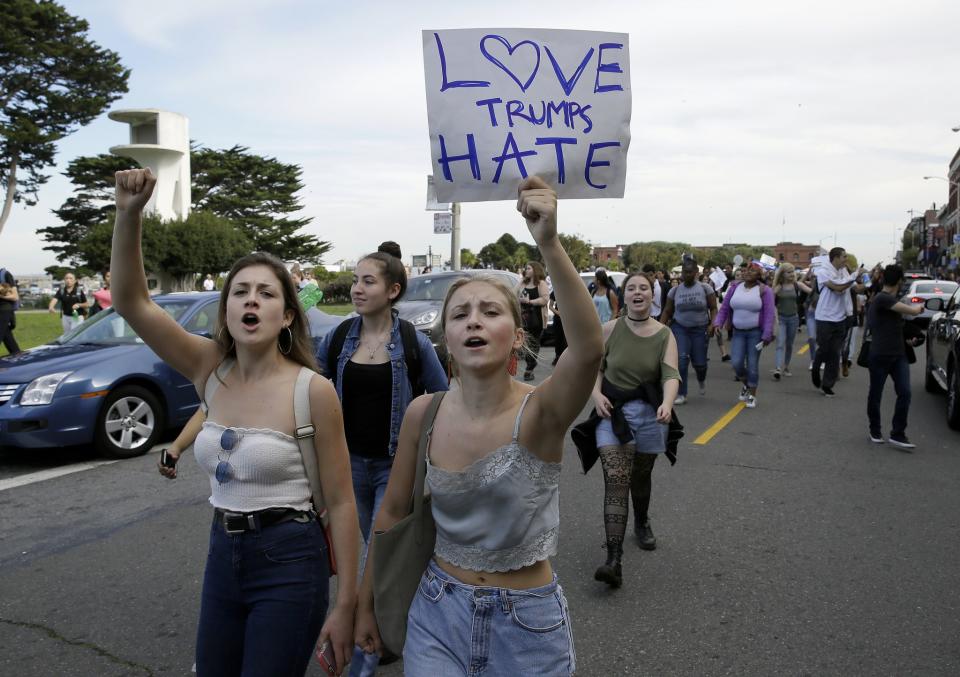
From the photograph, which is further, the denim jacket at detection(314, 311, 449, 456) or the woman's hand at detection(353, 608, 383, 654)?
the denim jacket at detection(314, 311, 449, 456)

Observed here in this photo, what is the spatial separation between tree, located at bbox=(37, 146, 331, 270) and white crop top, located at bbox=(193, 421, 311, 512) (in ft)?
210

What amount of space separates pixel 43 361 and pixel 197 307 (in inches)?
68.9

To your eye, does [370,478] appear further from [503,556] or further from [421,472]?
[503,556]

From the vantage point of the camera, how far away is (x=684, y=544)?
5332mm

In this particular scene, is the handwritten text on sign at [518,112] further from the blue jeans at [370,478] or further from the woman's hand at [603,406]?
the woman's hand at [603,406]

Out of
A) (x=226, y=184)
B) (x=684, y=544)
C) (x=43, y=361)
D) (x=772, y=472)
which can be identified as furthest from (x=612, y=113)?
(x=226, y=184)

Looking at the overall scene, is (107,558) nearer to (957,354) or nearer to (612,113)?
(612,113)

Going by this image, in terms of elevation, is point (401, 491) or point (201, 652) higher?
point (401, 491)

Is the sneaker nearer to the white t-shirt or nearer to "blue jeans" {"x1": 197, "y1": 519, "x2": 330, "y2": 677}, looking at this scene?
the white t-shirt

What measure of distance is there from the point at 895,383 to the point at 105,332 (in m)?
8.15

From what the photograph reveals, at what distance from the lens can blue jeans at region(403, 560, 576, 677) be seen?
2.10 meters

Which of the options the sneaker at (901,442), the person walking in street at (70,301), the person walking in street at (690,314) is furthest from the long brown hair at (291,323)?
the person walking in street at (70,301)

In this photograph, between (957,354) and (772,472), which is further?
(957,354)

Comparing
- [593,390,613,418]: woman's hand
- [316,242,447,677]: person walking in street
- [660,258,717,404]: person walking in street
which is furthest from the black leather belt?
[660,258,717,404]: person walking in street
